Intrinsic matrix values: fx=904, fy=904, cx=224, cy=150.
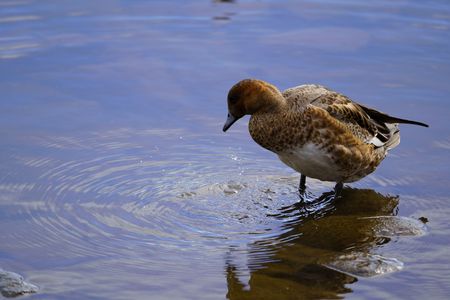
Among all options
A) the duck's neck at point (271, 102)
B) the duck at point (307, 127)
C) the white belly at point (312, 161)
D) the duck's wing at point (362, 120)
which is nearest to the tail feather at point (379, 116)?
the duck's wing at point (362, 120)

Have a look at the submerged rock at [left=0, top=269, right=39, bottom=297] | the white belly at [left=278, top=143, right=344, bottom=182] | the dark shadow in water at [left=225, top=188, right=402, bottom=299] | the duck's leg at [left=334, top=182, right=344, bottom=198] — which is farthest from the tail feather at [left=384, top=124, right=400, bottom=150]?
the submerged rock at [left=0, top=269, right=39, bottom=297]

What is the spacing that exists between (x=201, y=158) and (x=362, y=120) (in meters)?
1.51

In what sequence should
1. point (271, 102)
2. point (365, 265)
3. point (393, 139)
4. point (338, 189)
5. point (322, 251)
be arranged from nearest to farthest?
point (365, 265)
point (322, 251)
point (271, 102)
point (338, 189)
point (393, 139)

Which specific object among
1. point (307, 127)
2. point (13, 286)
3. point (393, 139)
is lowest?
point (13, 286)

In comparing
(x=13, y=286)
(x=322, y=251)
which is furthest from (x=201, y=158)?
(x=13, y=286)

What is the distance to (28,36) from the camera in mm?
11414

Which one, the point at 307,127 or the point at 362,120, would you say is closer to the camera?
the point at 307,127

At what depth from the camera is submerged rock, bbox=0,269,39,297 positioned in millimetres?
5652

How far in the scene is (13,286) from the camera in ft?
18.7

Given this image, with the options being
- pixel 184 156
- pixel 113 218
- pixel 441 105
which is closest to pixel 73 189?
pixel 113 218

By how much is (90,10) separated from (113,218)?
20.2 ft

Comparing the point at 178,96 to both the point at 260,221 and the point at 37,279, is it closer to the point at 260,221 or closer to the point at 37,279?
the point at 260,221

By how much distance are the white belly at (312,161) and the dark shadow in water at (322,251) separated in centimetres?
31

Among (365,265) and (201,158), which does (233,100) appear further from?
(365,265)
